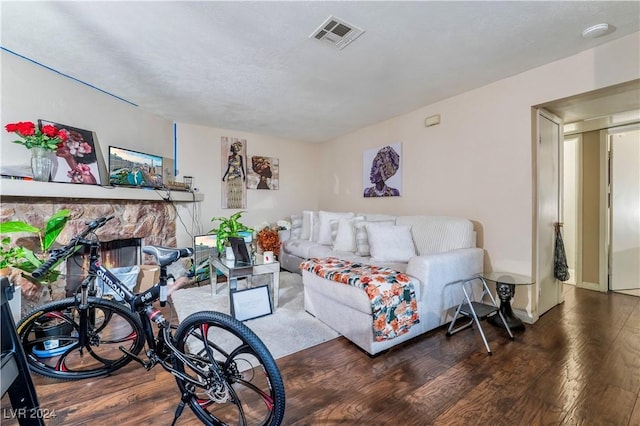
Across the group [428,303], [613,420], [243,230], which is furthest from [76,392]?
[613,420]

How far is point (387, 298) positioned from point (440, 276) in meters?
0.61

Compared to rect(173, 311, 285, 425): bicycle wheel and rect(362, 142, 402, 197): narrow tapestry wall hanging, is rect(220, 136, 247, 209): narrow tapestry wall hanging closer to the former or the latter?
rect(362, 142, 402, 197): narrow tapestry wall hanging

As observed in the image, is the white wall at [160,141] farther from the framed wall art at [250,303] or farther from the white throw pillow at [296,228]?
the framed wall art at [250,303]

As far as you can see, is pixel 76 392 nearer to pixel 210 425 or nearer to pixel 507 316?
pixel 210 425

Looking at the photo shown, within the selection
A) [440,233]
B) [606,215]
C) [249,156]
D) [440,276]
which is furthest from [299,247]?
[606,215]

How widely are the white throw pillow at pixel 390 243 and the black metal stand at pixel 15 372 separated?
254cm

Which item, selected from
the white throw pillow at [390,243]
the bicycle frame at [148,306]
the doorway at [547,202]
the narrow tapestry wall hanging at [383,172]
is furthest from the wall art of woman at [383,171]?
the bicycle frame at [148,306]

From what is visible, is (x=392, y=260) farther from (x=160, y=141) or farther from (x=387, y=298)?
(x=160, y=141)

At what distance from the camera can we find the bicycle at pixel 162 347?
4.10ft

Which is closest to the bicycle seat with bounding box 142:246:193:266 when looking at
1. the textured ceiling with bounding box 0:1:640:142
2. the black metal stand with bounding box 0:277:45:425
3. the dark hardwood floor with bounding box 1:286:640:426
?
the black metal stand with bounding box 0:277:45:425

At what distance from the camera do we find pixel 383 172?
13.3 ft

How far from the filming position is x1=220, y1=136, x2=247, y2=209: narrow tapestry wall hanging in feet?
14.7

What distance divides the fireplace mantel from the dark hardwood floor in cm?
144

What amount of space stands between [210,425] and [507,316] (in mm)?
2492
